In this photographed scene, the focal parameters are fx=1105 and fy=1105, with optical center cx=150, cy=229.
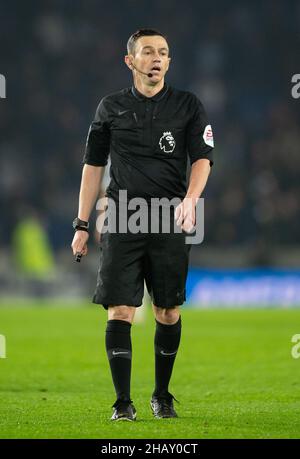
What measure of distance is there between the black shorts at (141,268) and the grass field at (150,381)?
646mm

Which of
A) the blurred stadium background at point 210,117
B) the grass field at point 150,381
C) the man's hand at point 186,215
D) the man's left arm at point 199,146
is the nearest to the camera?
the grass field at point 150,381

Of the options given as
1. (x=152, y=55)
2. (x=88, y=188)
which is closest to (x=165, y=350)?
(x=88, y=188)

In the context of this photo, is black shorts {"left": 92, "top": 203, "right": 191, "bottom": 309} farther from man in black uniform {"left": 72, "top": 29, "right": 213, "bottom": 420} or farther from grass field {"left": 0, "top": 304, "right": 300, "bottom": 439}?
grass field {"left": 0, "top": 304, "right": 300, "bottom": 439}

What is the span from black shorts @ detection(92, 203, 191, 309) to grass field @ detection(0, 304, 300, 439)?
0.65 metres

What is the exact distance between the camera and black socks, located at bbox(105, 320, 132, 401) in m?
5.84

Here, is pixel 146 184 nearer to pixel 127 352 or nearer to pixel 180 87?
pixel 127 352

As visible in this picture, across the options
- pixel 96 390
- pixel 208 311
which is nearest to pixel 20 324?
pixel 208 311

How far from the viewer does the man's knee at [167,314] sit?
604 cm

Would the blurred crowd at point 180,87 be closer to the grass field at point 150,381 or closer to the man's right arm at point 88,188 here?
the grass field at point 150,381

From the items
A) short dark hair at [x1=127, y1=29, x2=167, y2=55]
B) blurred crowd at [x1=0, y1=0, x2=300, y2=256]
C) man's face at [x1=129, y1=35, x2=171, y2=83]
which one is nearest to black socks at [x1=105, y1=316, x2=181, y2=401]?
man's face at [x1=129, y1=35, x2=171, y2=83]

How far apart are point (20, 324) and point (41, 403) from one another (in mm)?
8680

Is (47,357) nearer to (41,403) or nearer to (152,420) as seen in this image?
(41,403)

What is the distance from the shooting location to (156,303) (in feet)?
19.6

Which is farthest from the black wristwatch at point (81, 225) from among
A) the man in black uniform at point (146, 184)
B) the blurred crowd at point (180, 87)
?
the blurred crowd at point (180, 87)
